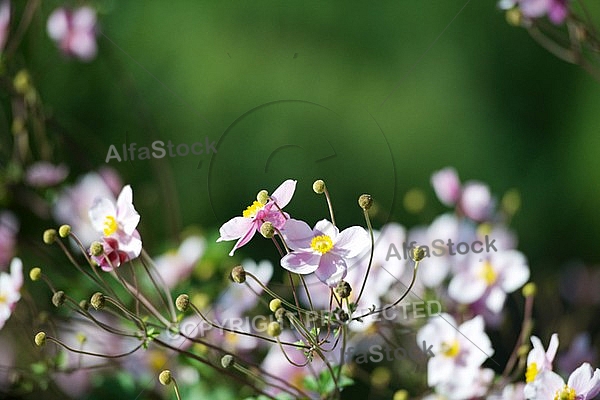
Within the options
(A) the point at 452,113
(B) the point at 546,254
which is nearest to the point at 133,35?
(A) the point at 452,113

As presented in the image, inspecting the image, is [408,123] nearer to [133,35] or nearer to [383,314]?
[133,35]

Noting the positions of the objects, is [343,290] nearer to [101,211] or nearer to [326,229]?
[326,229]

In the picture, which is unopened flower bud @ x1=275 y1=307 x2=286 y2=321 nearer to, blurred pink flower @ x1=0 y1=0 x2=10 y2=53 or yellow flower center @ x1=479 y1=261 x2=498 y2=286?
yellow flower center @ x1=479 y1=261 x2=498 y2=286

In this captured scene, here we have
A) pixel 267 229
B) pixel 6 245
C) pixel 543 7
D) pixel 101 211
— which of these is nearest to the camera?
pixel 267 229

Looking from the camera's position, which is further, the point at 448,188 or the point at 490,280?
the point at 448,188

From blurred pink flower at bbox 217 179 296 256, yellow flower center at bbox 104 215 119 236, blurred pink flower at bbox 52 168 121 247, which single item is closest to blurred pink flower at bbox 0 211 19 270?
blurred pink flower at bbox 52 168 121 247

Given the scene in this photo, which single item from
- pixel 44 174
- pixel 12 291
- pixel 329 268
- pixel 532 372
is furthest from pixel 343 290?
pixel 44 174
